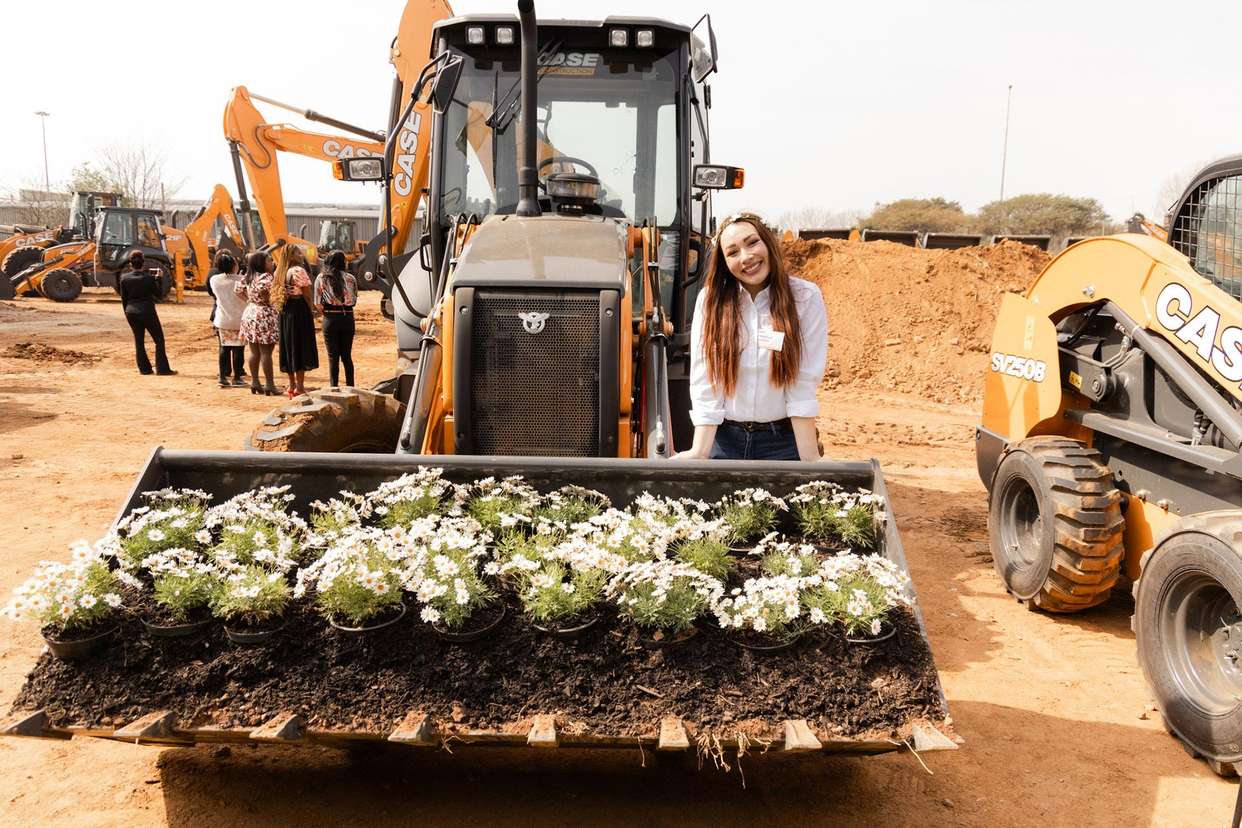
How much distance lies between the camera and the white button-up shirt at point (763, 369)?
4062 mm

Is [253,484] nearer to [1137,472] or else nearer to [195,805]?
[195,805]

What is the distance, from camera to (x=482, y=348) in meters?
4.62

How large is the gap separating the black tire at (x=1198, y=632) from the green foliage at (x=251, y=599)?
3560 mm

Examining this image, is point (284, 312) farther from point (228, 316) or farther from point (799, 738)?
point (799, 738)

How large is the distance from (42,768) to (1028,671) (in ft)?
14.7

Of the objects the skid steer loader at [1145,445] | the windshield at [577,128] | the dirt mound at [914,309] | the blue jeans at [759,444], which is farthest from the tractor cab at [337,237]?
the blue jeans at [759,444]

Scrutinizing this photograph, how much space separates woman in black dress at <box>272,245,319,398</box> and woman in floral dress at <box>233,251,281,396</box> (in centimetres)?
31

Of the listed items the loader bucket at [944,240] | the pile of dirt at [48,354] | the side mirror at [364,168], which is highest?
the side mirror at [364,168]

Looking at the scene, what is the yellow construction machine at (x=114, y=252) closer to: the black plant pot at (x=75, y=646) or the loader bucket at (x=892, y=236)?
the loader bucket at (x=892, y=236)

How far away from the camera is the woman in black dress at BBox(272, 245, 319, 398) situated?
11438 mm

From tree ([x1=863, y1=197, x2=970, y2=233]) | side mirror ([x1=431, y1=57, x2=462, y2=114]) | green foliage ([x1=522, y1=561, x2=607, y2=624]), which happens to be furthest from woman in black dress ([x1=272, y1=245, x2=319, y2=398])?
tree ([x1=863, y1=197, x2=970, y2=233])

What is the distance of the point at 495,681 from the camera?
3.08 meters

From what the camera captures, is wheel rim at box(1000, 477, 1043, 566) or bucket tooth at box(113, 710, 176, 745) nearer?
bucket tooth at box(113, 710, 176, 745)

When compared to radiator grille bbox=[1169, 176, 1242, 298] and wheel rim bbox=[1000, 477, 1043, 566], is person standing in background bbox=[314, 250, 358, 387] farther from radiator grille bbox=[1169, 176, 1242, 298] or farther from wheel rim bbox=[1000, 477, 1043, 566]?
radiator grille bbox=[1169, 176, 1242, 298]
